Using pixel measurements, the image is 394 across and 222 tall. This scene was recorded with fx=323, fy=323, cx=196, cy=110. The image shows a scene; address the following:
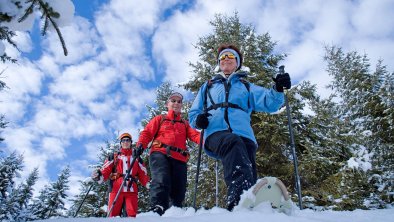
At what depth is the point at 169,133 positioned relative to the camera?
667cm

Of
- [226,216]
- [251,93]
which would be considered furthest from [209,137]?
[226,216]

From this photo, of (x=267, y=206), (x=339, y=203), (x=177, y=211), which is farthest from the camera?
(x=339, y=203)

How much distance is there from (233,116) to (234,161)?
89cm

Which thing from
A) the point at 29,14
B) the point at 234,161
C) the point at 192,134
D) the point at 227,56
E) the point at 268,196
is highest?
the point at 227,56

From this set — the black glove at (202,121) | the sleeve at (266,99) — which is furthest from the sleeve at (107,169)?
the sleeve at (266,99)

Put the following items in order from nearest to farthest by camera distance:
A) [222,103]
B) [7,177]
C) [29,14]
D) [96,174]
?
[29,14], [222,103], [96,174], [7,177]

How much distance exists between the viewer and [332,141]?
1105 centimetres

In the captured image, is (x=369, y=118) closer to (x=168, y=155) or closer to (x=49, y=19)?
(x=168, y=155)

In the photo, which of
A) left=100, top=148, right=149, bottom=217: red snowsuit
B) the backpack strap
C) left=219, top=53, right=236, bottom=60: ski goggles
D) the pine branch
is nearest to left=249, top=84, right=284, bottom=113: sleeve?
the backpack strap

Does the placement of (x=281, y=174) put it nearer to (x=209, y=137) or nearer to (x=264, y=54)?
(x=264, y=54)

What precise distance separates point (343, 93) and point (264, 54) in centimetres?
729

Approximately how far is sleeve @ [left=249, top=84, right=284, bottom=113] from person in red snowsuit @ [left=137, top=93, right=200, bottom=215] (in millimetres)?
2095

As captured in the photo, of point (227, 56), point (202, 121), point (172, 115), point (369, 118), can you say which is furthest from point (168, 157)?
point (369, 118)

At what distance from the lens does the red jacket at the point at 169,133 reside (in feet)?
21.1
